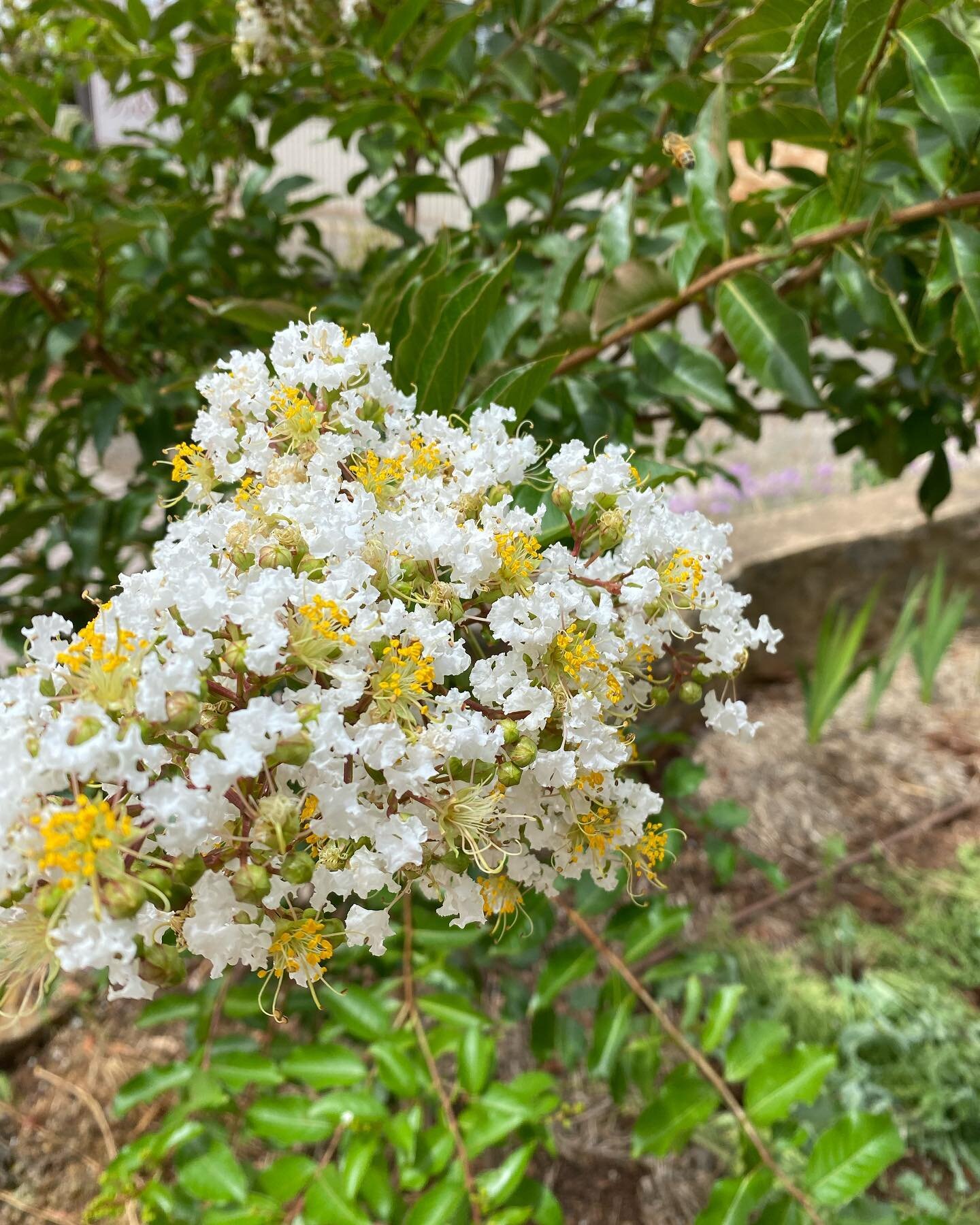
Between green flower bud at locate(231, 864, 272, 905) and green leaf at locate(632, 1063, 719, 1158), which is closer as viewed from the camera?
green flower bud at locate(231, 864, 272, 905)

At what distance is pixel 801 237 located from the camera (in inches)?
32.6

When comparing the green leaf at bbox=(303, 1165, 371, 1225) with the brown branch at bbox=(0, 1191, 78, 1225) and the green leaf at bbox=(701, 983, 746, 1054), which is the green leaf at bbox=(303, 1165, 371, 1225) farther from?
the brown branch at bbox=(0, 1191, 78, 1225)

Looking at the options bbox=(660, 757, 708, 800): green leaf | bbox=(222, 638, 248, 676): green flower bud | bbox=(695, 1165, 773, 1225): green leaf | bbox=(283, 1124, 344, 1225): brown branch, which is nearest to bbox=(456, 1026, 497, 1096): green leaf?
bbox=(283, 1124, 344, 1225): brown branch

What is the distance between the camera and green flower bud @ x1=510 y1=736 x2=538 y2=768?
0.47m

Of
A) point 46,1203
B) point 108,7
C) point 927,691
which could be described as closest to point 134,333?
point 108,7

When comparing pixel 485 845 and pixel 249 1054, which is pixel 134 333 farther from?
pixel 485 845

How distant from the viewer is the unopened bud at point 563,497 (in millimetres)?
578

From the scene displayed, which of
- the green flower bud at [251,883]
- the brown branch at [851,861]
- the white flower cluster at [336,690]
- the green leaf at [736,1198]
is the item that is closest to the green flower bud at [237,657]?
the white flower cluster at [336,690]

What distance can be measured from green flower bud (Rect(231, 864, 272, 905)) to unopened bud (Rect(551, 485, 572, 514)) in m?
0.31

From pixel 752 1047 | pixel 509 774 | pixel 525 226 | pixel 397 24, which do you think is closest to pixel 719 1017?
pixel 752 1047

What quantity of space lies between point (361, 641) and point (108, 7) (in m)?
1.25

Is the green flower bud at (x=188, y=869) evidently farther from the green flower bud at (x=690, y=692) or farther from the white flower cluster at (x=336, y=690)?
the green flower bud at (x=690, y=692)

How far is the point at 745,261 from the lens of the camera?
2.62ft

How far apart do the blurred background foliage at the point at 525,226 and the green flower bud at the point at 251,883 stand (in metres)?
0.42
